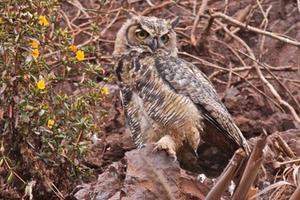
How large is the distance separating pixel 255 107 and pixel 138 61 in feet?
5.44

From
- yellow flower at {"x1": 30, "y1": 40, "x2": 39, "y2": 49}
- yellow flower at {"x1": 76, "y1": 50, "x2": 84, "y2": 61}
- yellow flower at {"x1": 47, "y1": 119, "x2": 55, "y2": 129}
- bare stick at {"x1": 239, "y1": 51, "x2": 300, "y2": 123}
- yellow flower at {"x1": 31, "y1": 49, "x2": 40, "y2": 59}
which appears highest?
yellow flower at {"x1": 30, "y1": 40, "x2": 39, "y2": 49}

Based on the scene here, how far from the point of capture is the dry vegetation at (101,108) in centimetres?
482

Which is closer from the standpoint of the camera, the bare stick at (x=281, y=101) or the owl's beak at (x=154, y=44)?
the owl's beak at (x=154, y=44)

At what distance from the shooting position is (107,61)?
756 centimetres

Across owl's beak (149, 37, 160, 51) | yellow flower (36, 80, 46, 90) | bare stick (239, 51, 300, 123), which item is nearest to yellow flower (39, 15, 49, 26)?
yellow flower (36, 80, 46, 90)

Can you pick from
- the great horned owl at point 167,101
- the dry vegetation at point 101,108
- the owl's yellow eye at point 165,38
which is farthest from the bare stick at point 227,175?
the owl's yellow eye at point 165,38

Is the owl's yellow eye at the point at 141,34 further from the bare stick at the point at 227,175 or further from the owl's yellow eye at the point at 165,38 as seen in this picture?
the bare stick at the point at 227,175

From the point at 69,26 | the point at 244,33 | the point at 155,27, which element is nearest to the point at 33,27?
the point at 155,27

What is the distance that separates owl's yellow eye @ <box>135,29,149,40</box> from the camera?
19.1ft

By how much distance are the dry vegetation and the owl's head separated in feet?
0.68

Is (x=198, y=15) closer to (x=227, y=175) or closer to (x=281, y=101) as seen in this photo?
(x=281, y=101)

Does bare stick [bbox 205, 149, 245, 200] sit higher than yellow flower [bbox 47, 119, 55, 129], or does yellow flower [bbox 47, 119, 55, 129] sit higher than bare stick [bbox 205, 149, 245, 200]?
bare stick [bbox 205, 149, 245, 200]

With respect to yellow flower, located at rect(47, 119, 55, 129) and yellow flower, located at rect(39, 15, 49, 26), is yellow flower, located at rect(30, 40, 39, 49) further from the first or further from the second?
yellow flower, located at rect(47, 119, 55, 129)

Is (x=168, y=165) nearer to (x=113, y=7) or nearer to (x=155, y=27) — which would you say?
(x=155, y=27)
